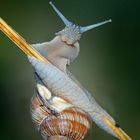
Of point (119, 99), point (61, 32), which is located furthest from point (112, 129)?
point (61, 32)

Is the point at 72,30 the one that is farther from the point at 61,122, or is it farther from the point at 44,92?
the point at 61,122

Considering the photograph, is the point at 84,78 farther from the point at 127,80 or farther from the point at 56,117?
the point at 56,117

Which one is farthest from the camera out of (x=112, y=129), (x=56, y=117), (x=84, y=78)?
(x=84, y=78)

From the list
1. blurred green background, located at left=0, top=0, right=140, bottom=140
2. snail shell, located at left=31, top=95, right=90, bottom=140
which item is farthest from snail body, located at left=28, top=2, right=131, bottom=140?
blurred green background, located at left=0, top=0, right=140, bottom=140

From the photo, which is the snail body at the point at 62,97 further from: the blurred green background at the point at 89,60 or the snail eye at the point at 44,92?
the blurred green background at the point at 89,60

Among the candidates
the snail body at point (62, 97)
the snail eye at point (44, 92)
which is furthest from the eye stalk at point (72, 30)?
the snail eye at point (44, 92)

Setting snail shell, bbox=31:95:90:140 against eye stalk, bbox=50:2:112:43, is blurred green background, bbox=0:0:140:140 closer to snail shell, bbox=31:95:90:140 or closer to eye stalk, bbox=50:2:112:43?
eye stalk, bbox=50:2:112:43
